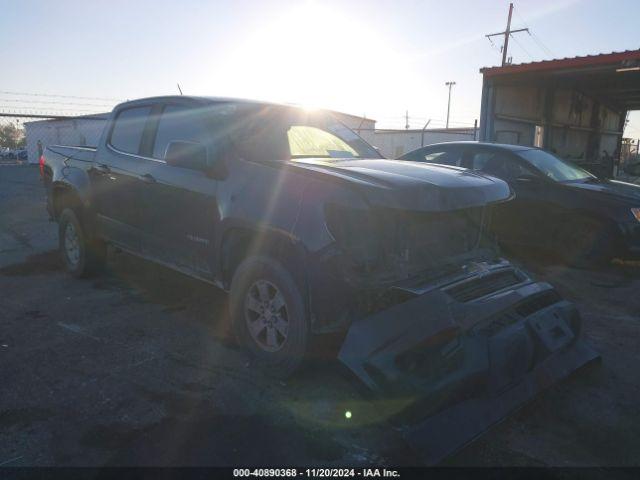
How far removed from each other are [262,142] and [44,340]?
7.73 feet

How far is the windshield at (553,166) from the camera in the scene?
698cm

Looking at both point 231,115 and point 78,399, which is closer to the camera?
point 78,399

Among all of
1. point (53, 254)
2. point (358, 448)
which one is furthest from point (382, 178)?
point (53, 254)

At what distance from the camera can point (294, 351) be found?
3.28m

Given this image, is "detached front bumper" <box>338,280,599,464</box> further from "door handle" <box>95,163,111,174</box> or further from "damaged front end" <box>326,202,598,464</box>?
"door handle" <box>95,163,111,174</box>

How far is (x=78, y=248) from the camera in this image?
18.9 ft

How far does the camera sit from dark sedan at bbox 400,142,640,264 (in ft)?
21.2

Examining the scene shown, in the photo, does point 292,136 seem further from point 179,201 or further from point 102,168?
point 102,168

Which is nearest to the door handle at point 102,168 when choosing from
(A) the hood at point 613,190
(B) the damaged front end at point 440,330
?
(B) the damaged front end at point 440,330

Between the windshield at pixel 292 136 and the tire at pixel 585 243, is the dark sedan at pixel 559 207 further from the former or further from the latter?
the windshield at pixel 292 136

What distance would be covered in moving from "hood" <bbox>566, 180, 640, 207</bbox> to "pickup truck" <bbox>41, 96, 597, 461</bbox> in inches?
143

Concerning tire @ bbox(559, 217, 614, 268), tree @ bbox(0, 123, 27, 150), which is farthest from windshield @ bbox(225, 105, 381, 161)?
tree @ bbox(0, 123, 27, 150)

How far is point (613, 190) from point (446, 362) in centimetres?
522

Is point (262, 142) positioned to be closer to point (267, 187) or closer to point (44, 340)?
point (267, 187)
